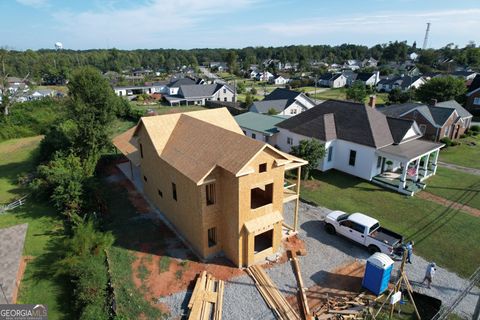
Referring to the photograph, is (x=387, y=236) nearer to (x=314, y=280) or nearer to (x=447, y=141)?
(x=314, y=280)

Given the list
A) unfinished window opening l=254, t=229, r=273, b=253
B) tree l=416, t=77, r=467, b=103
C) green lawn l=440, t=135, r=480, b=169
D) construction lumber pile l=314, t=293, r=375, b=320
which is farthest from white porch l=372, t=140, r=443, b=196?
tree l=416, t=77, r=467, b=103

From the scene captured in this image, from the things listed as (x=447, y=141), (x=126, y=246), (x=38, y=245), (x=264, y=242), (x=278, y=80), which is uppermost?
(x=278, y=80)

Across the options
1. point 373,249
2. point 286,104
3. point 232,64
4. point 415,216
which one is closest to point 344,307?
point 373,249

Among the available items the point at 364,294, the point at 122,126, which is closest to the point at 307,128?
the point at 364,294

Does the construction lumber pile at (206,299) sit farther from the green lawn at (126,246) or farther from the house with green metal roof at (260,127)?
the house with green metal roof at (260,127)

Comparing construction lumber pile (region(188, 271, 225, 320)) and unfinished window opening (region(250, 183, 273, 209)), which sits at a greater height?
unfinished window opening (region(250, 183, 273, 209))

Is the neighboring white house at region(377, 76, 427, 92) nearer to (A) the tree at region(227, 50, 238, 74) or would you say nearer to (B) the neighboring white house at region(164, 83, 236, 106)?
(B) the neighboring white house at region(164, 83, 236, 106)

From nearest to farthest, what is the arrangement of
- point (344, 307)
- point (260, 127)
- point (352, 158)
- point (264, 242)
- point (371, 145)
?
point (344, 307) < point (264, 242) < point (371, 145) < point (352, 158) < point (260, 127)
